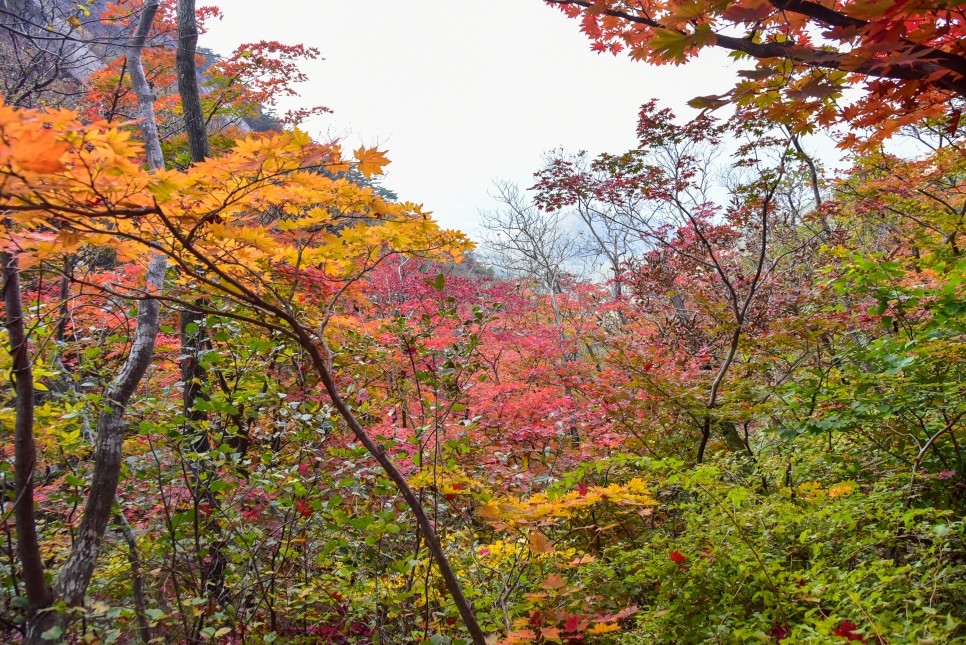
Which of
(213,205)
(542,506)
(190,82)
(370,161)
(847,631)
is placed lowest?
(847,631)

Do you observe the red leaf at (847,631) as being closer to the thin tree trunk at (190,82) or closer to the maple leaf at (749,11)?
the maple leaf at (749,11)

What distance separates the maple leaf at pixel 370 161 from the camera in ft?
6.03

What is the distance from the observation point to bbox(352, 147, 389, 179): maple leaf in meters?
1.84

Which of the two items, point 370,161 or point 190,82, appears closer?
point 370,161

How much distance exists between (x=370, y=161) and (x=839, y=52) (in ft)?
5.12

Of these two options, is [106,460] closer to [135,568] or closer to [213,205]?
[135,568]

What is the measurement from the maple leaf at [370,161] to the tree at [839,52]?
3.21ft

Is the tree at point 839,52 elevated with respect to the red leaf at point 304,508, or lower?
elevated

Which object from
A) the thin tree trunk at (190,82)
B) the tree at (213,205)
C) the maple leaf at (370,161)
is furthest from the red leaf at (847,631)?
the thin tree trunk at (190,82)

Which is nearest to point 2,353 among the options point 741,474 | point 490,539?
point 490,539

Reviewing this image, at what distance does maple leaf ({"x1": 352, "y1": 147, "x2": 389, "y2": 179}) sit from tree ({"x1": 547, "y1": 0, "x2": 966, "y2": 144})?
979mm

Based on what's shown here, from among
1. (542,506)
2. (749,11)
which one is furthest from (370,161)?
(542,506)

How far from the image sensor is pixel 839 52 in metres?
1.45

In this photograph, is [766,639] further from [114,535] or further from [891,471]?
[114,535]
